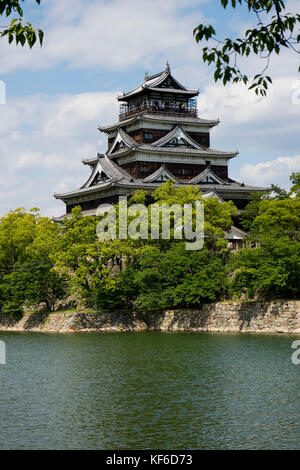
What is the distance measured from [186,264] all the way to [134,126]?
19362mm

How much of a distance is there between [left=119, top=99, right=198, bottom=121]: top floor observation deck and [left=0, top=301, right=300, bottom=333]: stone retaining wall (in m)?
19.9

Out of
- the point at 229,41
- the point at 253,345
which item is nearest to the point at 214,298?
the point at 253,345

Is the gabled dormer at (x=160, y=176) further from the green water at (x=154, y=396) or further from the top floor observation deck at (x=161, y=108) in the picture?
the green water at (x=154, y=396)

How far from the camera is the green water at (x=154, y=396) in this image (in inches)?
500

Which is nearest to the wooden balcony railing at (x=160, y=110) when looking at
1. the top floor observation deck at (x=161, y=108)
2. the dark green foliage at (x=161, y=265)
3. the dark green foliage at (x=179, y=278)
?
the top floor observation deck at (x=161, y=108)

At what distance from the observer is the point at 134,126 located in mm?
49875

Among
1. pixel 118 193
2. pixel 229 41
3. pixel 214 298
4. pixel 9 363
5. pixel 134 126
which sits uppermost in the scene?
pixel 134 126

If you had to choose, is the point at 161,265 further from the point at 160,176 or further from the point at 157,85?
the point at 157,85

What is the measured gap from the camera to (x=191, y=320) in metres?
33.8

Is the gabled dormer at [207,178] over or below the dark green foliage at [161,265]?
over

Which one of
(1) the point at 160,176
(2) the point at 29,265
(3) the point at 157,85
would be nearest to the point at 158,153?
(1) the point at 160,176

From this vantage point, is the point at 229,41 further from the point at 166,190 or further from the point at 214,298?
the point at 166,190

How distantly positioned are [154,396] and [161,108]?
1456 inches

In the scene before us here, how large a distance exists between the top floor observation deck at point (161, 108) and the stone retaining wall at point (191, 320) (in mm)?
19893
